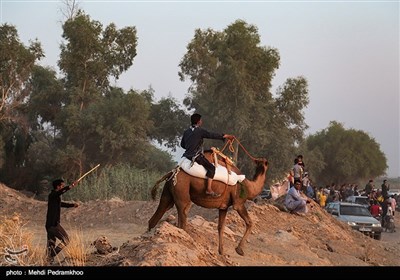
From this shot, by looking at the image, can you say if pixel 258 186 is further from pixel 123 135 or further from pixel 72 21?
pixel 72 21

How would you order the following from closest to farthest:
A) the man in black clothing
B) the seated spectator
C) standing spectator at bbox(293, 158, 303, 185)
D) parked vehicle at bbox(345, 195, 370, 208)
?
the man in black clothing, the seated spectator, standing spectator at bbox(293, 158, 303, 185), parked vehicle at bbox(345, 195, 370, 208)

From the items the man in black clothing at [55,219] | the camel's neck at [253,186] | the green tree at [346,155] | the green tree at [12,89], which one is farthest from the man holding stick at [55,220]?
the green tree at [346,155]

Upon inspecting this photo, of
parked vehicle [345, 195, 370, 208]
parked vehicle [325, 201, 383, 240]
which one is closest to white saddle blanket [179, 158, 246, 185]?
parked vehicle [325, 201, 383, 240]

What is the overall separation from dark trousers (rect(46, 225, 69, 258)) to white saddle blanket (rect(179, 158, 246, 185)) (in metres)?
2.58

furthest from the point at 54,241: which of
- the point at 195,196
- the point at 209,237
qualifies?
the point at 209,237

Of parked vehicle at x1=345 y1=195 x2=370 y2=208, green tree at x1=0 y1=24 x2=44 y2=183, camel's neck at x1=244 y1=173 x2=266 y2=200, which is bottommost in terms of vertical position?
camel's neck at x1=244 y1=173 x2=266 y2=200

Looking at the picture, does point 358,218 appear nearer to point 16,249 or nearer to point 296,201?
point 296,201

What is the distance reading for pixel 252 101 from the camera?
49625 mm

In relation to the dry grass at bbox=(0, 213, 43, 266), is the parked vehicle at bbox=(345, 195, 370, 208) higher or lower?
higher

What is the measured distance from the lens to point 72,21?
1756 inches

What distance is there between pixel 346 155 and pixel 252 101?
89.9 ft

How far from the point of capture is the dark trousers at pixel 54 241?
13445 mm

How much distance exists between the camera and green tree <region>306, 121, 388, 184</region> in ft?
244

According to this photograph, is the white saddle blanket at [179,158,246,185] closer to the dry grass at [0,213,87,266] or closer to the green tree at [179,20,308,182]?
the dry grass at [0,213,87,266]
